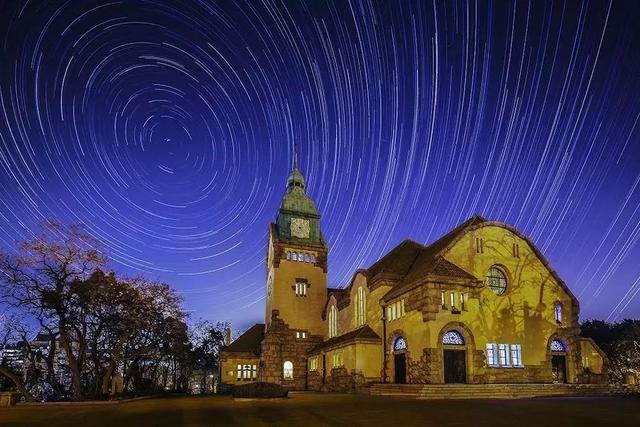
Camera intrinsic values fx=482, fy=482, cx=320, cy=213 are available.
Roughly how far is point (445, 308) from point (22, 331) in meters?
27.6

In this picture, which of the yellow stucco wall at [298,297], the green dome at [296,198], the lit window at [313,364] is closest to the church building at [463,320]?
the lit window at [313,364]

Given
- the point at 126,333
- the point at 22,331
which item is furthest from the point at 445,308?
the point at 22,331

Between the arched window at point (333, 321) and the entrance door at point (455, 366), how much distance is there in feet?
65.0

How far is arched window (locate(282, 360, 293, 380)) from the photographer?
50.9m

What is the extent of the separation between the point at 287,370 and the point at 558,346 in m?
27.3

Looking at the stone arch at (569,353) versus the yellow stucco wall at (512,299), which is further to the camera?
the stone arch at (569,353)

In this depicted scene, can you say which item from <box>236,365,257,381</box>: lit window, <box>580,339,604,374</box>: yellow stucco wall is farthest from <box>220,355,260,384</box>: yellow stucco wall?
<box>580,339,604,374</box>: yellow stucco wall

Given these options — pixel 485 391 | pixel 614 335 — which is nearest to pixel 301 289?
pixel 485 391

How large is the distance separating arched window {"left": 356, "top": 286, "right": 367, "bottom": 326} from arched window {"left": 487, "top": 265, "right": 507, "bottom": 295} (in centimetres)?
1078

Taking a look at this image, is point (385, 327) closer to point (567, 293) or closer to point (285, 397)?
point (285, 397)

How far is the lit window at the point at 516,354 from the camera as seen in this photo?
3306cm

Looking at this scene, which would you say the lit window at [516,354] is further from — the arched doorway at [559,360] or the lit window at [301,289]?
the lit window at [301,289]

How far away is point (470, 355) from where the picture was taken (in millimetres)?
31375

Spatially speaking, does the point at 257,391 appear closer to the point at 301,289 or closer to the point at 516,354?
the point at 516,354
